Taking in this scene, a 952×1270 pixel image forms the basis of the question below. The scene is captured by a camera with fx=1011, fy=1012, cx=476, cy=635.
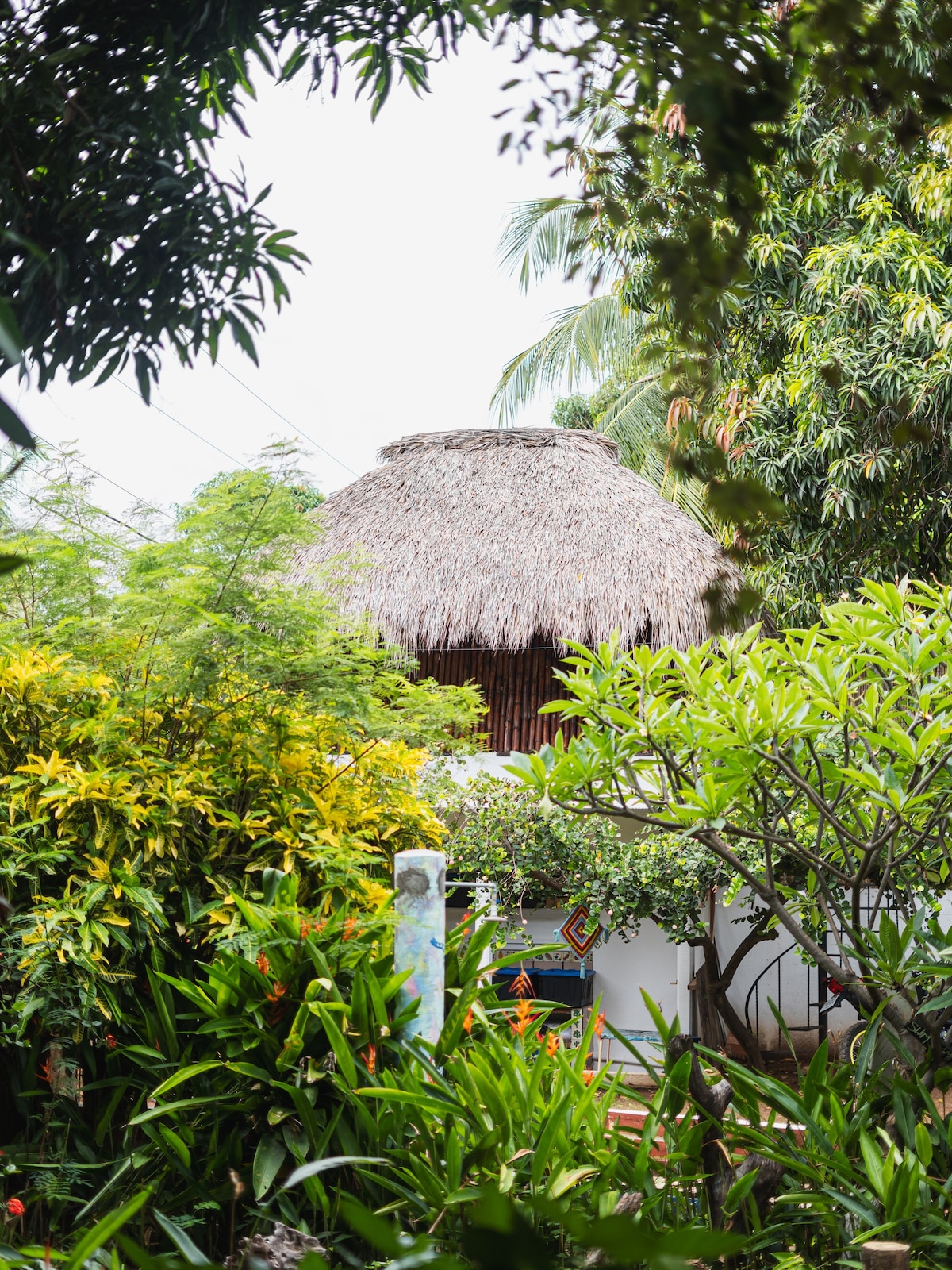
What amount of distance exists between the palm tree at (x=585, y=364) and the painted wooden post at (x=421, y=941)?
942 centimetres

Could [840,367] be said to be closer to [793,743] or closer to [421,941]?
[793,743]

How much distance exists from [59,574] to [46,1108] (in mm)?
1654

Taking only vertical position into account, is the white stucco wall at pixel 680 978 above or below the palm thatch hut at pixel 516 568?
below

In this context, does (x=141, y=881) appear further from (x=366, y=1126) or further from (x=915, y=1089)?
(x=915, y=1089)

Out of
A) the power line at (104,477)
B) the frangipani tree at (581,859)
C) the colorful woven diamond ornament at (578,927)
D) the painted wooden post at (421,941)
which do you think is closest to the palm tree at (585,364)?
the frangipani tree at (581,859)

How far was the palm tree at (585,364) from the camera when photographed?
12.1 meters

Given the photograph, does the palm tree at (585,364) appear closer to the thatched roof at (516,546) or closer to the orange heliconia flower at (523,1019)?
the thatched roof at (516,546)

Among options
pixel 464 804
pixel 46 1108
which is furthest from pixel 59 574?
pixel 464 804

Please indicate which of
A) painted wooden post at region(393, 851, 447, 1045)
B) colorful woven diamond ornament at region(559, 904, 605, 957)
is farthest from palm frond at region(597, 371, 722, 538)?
painted wooden post at region(393, 851, 447, 1045)

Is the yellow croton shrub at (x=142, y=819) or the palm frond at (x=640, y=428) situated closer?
the yellow croton shrub at (x=142, y=819)

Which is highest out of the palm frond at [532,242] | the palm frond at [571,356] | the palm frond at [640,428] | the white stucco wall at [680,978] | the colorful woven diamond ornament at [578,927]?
the palm frond at [532,242]

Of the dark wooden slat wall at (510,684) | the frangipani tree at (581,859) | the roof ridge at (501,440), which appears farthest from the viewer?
the roof ridge at (501,440)

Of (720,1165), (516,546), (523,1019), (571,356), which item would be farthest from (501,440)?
(720,1165)

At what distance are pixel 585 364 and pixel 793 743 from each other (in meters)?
11.3
